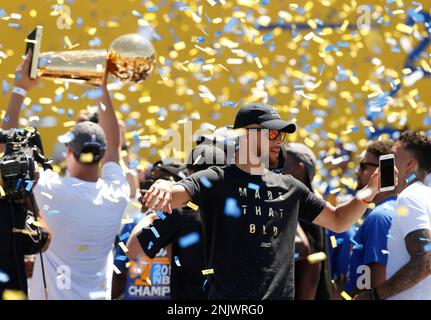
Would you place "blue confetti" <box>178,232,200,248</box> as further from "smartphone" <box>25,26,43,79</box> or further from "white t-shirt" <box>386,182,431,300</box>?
"smartphone" <box>25,26,43,79</box>

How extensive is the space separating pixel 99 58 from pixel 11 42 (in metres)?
3.05

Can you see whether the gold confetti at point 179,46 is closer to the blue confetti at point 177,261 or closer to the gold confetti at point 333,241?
the gold confetti at point 333,241

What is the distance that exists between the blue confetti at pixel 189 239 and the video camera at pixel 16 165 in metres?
0.93

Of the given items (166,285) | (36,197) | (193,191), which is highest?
(193,191)

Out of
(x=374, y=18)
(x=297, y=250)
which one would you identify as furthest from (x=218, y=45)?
(x=297, y=250)

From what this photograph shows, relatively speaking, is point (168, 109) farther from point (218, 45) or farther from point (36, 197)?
point (36, 197)

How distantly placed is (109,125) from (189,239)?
3.22 ft

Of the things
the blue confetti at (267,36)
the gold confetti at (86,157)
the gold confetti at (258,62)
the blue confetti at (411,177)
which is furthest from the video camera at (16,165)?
the blue confetti at (267,36)

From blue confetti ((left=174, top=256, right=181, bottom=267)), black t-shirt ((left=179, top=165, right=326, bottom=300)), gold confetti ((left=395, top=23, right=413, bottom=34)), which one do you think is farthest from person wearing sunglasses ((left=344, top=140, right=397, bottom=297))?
gold confetti ((left=395, top=23, right=413, bottom=34))

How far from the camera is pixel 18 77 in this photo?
4.83 m

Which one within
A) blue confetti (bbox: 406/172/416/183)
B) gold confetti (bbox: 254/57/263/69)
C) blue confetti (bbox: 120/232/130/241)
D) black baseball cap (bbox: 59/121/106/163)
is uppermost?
black baseball cap (bbox: 59/121/106/163)

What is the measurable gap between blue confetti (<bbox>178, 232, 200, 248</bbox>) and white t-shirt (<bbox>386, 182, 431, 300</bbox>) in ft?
3.54

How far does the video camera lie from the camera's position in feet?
13.9

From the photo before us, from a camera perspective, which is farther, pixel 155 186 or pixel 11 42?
pixel 11 42
